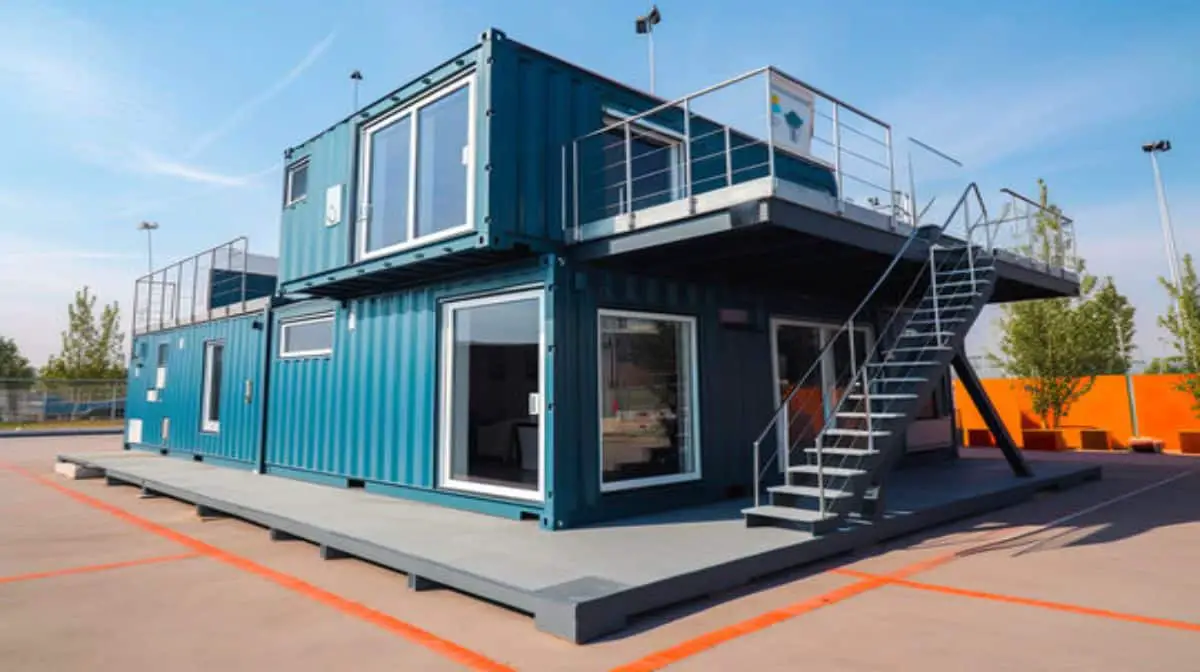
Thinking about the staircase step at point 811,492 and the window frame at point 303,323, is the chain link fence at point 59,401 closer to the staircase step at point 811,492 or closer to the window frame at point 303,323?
the window frame at point 303,323

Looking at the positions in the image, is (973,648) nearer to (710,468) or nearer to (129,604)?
(710,468)

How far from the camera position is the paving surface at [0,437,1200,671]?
3742 millimetres

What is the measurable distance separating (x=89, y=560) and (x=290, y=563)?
1.95 meters

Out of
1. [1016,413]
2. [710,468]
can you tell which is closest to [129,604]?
[710,468]

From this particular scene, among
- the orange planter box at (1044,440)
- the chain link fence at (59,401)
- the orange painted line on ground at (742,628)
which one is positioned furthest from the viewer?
the chain link fence at (59,401)

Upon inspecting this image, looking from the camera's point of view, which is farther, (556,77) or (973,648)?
(556,77)

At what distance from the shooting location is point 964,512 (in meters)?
7.63

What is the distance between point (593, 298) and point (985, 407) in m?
5.78

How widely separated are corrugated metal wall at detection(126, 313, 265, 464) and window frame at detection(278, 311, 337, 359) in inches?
21.2

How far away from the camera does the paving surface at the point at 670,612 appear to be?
3742 millimetres

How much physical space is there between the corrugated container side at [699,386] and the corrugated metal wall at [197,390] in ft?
22.3

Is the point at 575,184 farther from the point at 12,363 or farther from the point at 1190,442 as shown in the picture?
the point at 12,363

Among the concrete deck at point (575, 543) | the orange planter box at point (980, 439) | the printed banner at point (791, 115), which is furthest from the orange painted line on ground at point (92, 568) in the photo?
the orange planter box at point (980, 439)

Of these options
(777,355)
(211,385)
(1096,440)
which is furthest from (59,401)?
(1096,440)
